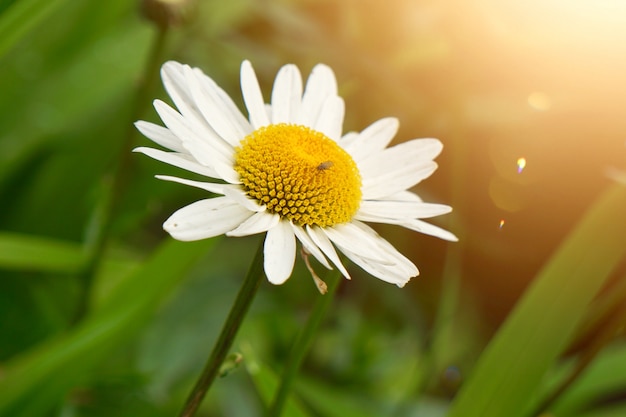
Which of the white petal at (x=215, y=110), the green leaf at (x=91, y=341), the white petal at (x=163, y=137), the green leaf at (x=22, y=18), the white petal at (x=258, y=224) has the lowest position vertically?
the green leaf at (x=91, y=341)

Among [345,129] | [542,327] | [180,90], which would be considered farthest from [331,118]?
[345,129]

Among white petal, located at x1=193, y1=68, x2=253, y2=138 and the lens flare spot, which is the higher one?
the lens flare spot

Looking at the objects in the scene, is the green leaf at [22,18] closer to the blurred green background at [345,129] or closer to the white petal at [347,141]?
the blurred green background at [345,129]

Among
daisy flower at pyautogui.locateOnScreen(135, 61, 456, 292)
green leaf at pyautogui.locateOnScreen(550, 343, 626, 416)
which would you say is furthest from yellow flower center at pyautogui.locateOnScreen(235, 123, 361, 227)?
green leaf at pyautogui.locateOnScreen(550, 343, 626, 416)

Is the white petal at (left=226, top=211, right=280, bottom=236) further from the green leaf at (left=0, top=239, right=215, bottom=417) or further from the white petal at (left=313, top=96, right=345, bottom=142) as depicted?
the green leaf at (left=0, top=239, right=215, bottom=417)

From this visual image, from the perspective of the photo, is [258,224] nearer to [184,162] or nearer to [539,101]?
[184,162]

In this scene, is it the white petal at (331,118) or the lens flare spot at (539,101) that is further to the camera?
the lens flare spot at (539,101)

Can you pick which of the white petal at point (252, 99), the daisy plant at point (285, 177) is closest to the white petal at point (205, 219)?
the daisy plant at point (285, 177)
